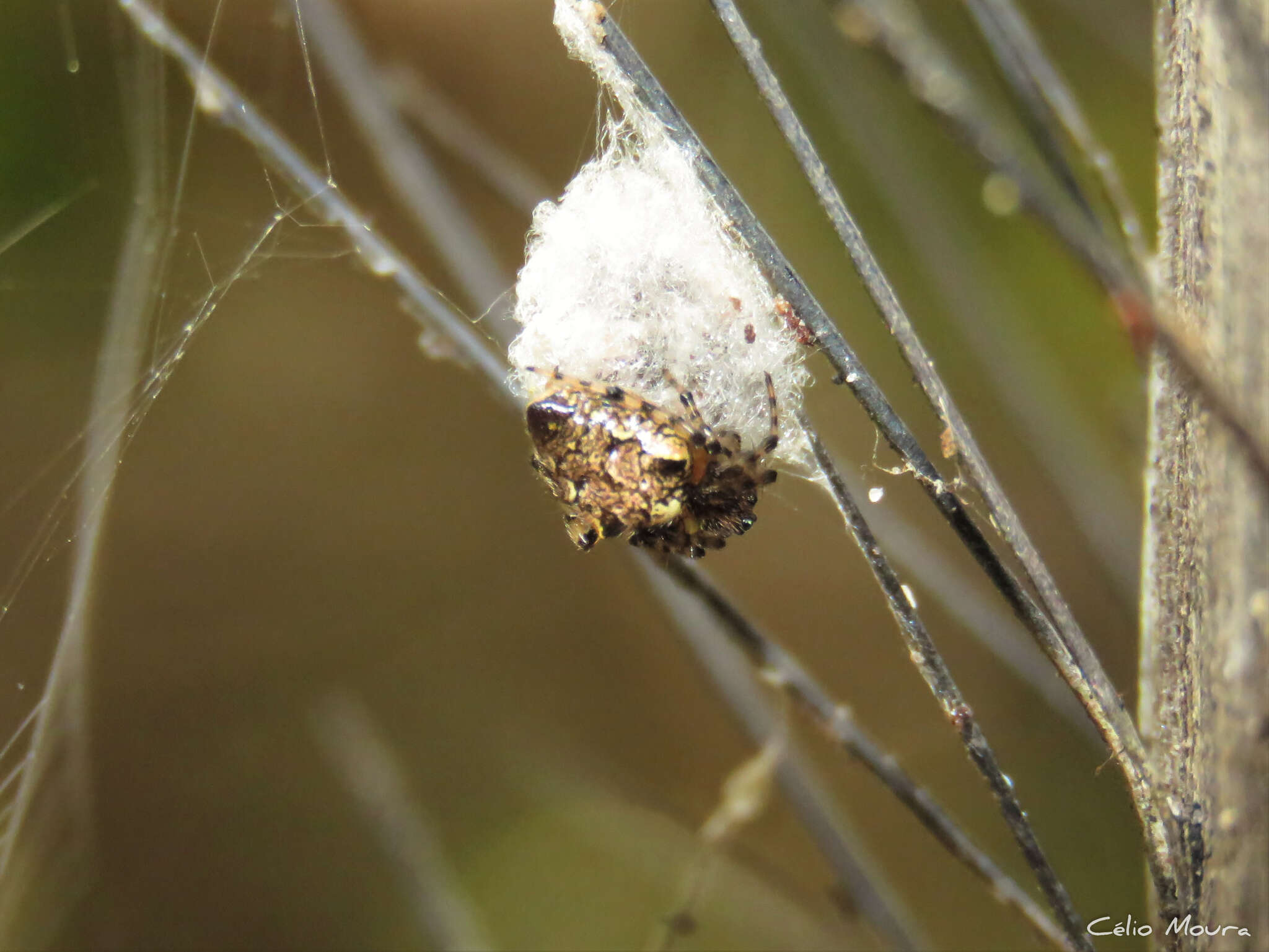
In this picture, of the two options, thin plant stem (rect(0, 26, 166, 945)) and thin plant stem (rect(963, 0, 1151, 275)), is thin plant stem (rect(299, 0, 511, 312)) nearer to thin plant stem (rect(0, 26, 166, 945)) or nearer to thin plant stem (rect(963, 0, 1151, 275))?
thin plant stem (rect(0, 26, 166, 945))

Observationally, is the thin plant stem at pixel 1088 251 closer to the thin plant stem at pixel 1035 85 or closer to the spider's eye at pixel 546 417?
the thin plant stem at pixel 1035 85

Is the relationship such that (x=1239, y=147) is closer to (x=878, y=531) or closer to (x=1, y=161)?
(x=878, y=531)

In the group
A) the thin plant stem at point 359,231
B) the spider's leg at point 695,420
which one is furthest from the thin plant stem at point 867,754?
the thin plant stem at point 359,231

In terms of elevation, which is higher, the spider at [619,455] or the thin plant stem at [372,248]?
the thin plant stem at [372,248]

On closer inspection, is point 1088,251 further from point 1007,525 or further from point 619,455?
point 619,455

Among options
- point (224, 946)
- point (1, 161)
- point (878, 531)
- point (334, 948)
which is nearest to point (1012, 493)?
point (878, 531)
